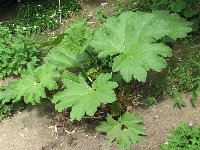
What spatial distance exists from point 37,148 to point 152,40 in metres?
1.75

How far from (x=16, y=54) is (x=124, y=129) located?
189 centimetres

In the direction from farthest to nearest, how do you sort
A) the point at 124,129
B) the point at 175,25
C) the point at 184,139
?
the point at 175,25 < the point at 124,129 < the point at 184,139

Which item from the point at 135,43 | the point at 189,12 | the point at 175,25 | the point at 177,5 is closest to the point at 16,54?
the point at 135,43

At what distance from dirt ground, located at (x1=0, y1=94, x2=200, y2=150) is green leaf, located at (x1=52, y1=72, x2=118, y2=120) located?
21.0 inches

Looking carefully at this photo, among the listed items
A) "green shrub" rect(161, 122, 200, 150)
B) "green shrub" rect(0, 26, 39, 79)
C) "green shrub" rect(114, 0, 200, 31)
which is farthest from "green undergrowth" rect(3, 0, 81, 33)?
"green shrub" rect(161, 122, 200, 150)

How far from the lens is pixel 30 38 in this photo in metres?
5.65

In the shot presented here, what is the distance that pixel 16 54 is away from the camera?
17.2 feet

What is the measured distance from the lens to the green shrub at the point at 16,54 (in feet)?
17.2

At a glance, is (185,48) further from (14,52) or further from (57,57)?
(14,52)

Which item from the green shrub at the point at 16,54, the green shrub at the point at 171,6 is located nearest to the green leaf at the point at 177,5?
the green shrub at the point at 171,6

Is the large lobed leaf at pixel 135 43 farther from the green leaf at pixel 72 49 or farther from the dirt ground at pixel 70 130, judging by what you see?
the dirt ground at pixel 70 130

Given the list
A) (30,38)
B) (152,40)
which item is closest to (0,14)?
(30,38)

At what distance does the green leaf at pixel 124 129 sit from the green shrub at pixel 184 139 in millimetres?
306

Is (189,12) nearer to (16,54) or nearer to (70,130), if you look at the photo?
(70,130)
